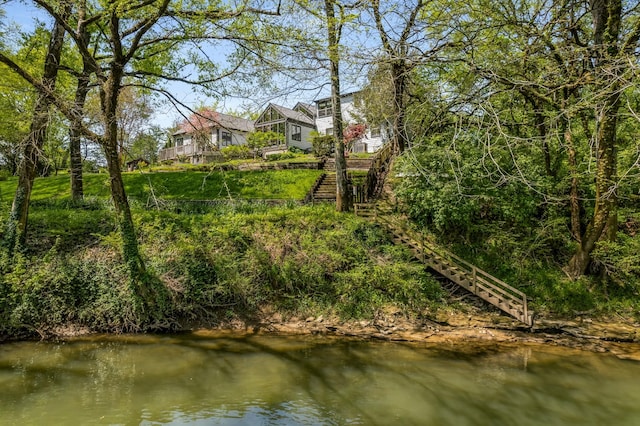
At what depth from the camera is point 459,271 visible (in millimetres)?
12203

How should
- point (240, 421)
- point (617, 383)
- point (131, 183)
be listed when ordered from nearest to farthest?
1. point (240, 421)
2. point (617, 383)
3. point (131, 183)

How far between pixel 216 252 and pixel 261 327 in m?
3.13

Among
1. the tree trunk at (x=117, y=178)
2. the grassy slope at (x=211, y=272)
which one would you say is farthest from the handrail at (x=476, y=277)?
the tree trunk at (x=117, y=178)

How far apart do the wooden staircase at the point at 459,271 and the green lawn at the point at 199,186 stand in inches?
247

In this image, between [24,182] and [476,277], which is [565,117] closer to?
[476,277]

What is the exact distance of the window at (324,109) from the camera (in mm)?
41500

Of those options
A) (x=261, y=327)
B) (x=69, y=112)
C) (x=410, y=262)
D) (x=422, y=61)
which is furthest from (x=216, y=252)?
(x=422, y=61)

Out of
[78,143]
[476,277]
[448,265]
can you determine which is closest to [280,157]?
[78,143]

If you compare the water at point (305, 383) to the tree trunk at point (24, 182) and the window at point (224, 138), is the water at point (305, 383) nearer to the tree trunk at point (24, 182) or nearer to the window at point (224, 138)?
the tree trunk at point (24, 182)

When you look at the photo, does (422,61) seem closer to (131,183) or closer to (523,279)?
(523,279)

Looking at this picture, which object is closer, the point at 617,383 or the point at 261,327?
the point at 617,383

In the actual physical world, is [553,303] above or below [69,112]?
below

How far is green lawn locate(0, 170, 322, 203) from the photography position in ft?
65.1

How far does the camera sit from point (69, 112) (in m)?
9.33
